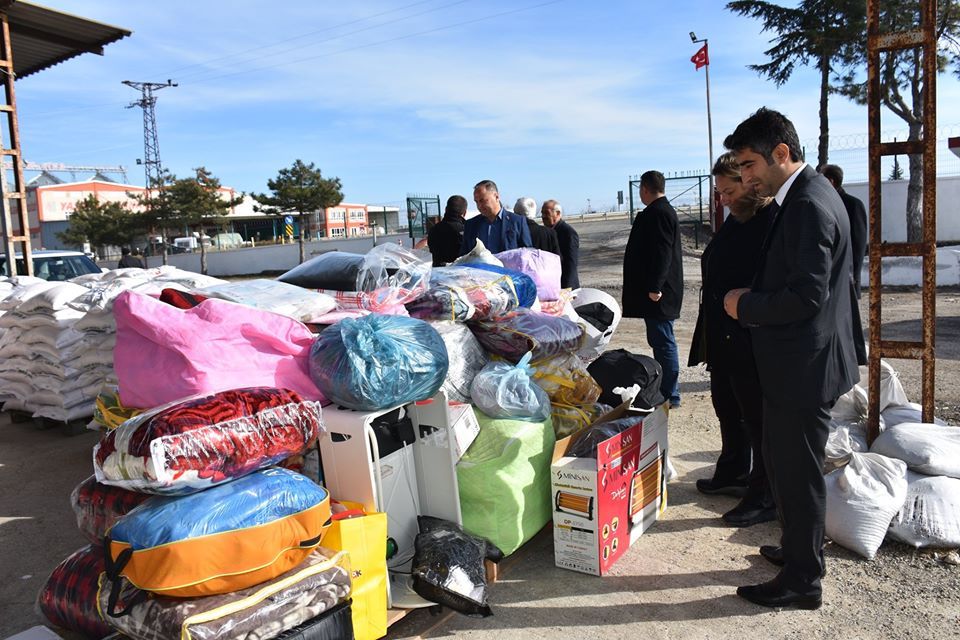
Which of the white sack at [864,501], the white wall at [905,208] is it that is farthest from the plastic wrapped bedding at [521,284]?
the white wall at [905,208]

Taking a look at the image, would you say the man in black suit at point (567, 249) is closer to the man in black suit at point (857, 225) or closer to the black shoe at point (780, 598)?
the man in black suit at point (857, 225)

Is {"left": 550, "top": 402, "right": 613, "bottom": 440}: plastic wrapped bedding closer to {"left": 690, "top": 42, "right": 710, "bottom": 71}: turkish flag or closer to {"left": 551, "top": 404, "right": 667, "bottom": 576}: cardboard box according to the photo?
{"left": 551, "top": 404, "right": 667, "bottom": 576}: cardboard box

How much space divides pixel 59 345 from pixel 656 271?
13.9 feet

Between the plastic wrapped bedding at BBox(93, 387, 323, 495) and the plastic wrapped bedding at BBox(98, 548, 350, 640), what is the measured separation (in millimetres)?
330

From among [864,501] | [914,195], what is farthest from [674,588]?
[914,195]

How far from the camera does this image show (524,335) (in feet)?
11.3

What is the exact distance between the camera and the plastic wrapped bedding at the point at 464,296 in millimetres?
3359

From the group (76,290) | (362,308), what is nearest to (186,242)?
(76,290)

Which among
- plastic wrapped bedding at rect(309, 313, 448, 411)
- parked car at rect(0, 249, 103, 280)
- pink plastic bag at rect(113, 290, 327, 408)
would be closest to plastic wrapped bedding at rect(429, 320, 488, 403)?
plastic wrapped bedding at rect(309, 313, 448, 411)

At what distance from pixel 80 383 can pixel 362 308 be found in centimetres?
304

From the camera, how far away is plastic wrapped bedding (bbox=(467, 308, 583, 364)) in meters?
3.44

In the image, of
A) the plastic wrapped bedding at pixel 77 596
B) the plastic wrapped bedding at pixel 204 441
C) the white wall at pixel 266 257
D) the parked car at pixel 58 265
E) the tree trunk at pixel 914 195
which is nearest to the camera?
the plastic wrapped bedding at pixel 204 441

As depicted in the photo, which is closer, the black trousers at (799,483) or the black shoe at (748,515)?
the black trousers at (799,483)

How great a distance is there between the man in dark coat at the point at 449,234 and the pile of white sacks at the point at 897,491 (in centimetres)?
366
